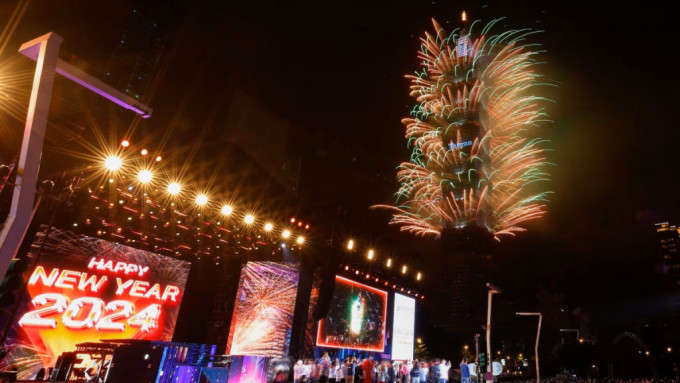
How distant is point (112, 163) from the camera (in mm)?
12938

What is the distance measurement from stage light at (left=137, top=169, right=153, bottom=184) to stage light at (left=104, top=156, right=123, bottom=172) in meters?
0.77

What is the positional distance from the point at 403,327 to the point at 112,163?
23.9 meters

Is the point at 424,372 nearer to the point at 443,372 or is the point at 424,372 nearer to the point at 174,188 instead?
the point at 443,372

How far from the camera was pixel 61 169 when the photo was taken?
38.6 ft

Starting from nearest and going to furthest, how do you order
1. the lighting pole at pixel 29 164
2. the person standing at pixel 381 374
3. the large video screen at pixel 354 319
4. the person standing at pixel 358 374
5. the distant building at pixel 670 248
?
the lighting pole at pixel 29 164 → the person standing at pixel 358 374 → the person standing at pixel 381 374 → the large video screen at pixel 354 319 → the distant building at pixel 670 248

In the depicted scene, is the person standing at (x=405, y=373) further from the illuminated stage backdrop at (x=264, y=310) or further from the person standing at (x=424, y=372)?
the illuminated stage backdrop at (x=264, y=310)

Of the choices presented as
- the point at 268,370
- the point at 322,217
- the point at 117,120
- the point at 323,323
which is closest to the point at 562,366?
the point at 323,323

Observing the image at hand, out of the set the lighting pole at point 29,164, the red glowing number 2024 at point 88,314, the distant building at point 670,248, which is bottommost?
the red glowing number 2024 at point 88,314

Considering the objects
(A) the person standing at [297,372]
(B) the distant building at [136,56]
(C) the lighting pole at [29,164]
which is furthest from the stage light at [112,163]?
(C) the lighting pole at [29,164]

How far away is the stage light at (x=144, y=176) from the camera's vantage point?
13.7 metres

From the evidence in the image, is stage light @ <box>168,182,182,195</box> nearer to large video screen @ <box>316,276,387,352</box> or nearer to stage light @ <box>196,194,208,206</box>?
stage light @ <box>196,194,208,206</box>

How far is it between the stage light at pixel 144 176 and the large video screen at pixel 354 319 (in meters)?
13.1

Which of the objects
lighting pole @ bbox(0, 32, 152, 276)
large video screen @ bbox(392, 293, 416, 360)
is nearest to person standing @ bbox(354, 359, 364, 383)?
large video screen @ bbox(392, 293, 416, 360)

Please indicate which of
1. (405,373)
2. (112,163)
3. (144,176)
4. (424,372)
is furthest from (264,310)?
(112,163)
